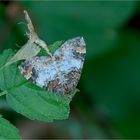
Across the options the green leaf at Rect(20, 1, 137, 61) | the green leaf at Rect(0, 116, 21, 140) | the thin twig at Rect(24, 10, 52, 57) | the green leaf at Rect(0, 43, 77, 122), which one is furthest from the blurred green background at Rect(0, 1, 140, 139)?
the green leaf at Rect(0, 116, 21, 140)

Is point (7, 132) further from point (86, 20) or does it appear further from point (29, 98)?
A: point (86, 20)

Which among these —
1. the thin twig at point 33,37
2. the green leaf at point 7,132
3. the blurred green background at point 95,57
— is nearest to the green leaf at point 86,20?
the blurred green background at point 95,57

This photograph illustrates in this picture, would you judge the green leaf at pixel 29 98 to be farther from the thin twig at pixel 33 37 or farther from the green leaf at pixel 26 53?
the thin twig at pixel 33 37

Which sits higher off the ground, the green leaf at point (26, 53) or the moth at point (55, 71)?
the green leaf at point (26, 53)

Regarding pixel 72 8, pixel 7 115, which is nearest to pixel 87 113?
pixel 7 115

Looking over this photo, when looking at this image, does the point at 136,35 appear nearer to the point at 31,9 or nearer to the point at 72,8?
the point at 72,8
